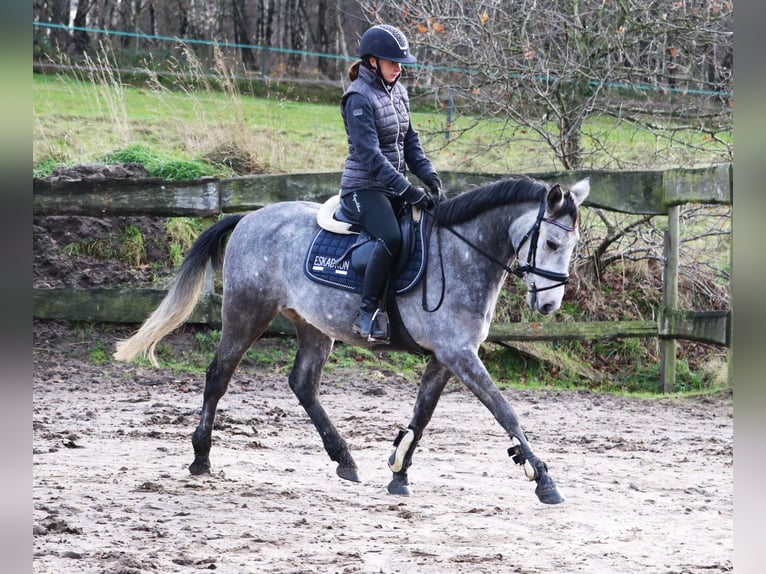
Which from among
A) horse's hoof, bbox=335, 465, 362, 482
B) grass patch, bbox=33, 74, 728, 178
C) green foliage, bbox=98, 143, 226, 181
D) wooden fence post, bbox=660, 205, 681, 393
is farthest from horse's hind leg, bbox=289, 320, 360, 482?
green foliage, bbox=98, 143, 226, 181

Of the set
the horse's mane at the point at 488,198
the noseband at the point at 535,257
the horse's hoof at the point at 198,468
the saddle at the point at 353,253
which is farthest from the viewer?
the horse's hoof at the point at 198,468

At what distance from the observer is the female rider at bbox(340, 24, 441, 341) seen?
5.19 m

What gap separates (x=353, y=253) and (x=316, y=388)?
3.35 feet

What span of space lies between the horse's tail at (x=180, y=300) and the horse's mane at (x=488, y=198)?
167 centimetres

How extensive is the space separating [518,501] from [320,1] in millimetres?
23006

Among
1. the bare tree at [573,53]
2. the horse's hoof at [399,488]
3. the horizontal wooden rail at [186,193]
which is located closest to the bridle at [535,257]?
the horse's hoof at [399,488]

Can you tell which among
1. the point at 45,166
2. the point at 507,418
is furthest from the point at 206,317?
the point at 507,418

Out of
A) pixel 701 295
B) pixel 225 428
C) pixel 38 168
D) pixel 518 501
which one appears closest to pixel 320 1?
pixel 38 168

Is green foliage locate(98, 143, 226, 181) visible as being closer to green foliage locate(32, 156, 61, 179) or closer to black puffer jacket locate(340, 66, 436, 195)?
green foliage locate(32, 156, 61, 179)

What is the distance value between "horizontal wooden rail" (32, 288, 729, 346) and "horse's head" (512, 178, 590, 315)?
377 centimetres

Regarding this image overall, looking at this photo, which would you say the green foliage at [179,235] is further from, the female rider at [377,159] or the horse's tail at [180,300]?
the female rider at [377,159]

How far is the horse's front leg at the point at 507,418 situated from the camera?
186 inches

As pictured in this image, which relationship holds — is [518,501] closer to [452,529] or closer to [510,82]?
[452,529]

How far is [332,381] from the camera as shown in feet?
28.2
